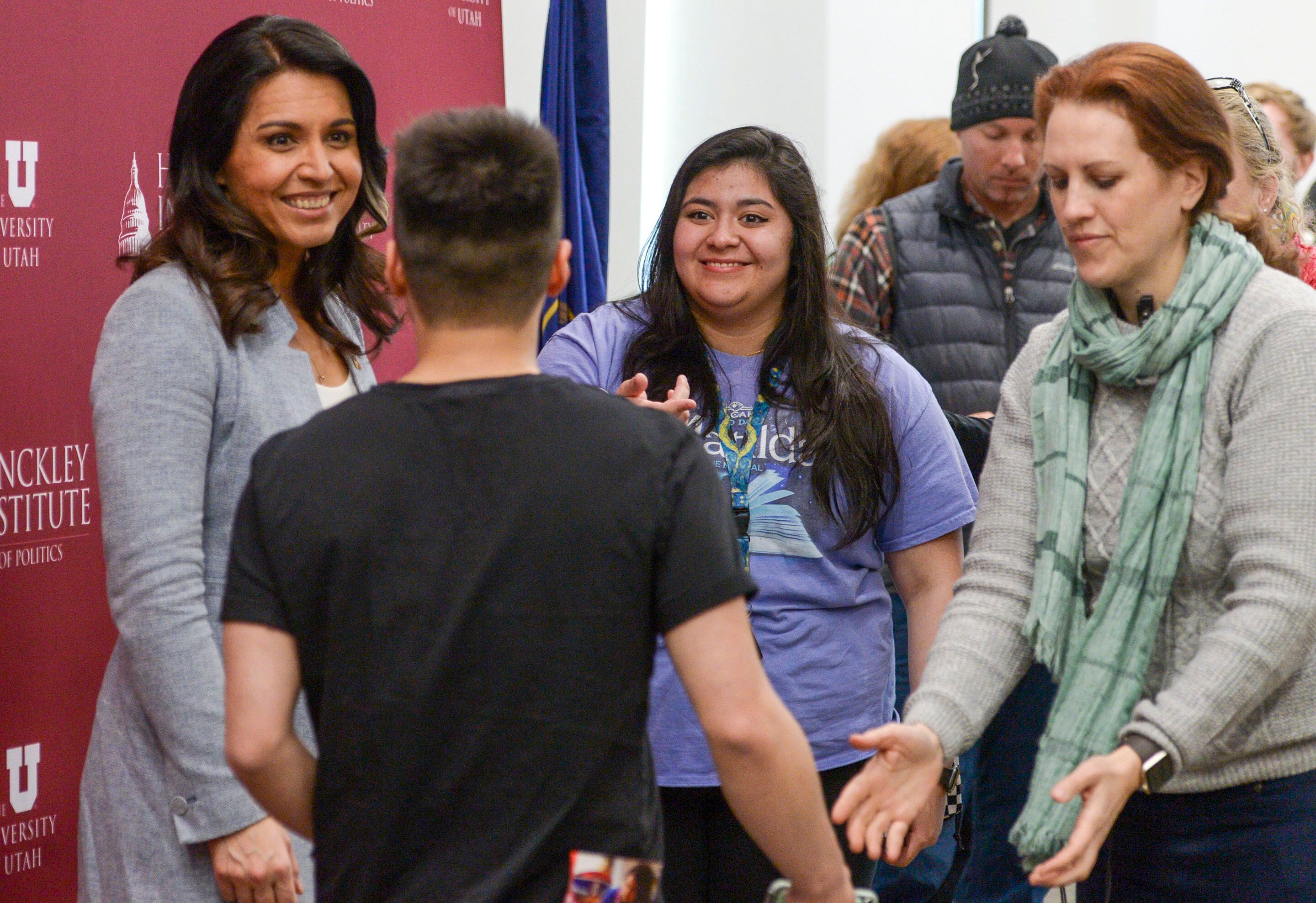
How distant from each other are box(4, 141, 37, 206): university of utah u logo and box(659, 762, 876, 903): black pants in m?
1.58

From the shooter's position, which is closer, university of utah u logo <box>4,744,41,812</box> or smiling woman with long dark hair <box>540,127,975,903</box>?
smiling woman with long dark hair <box>540,127,975,903</box>

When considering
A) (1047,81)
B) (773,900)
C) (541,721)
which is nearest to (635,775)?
(541,721)

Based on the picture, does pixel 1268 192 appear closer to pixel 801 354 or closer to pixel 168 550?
pixel 801 354

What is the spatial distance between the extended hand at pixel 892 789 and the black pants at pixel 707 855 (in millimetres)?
324

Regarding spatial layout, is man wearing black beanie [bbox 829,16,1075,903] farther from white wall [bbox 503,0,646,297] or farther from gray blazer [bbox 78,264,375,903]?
gray blazer [bbox 78,264,375,903]

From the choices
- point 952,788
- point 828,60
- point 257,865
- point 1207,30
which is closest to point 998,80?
point 952,788

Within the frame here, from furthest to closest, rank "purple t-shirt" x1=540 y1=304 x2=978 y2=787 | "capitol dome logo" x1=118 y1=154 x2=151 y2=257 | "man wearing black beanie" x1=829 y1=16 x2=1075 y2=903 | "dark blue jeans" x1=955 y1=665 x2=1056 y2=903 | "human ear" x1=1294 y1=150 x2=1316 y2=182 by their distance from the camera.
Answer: "human ear" x1=1294 y1=150 x2=1316 y2=182
"man wearing black beanie" x1=829 y1=16 x2=1075 y2=903
"dark blue jeans" x1=955 y1=665 x2=1056 y2=903
"capitol dome logo" x1=118 y1=154 x2=151 y2=257
"purple t-shirt" x1=540 y1=304 x2=978 y2=787

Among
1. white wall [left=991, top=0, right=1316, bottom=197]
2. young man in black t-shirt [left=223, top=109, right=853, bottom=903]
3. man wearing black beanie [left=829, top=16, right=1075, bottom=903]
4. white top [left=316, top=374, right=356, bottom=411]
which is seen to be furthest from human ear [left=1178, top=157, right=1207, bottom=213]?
white wall [left=991, top=0, right=1316, bottom=197]

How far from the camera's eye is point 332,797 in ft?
3.91

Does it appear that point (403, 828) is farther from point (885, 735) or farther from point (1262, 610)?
point (1262, 610)

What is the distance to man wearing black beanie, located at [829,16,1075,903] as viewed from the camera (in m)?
3.14

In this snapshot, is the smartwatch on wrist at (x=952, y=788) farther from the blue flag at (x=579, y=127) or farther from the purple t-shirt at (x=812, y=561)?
the blue flag at (x=579, y=127)

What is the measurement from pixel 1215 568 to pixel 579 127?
2.09 meters

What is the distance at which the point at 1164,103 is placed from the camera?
5.23 ft
